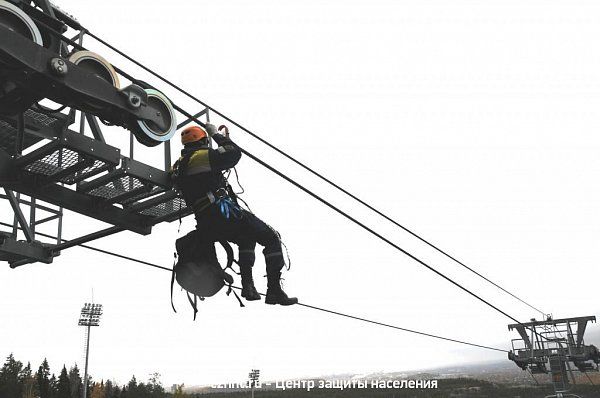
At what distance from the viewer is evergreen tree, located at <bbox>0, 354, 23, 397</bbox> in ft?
246

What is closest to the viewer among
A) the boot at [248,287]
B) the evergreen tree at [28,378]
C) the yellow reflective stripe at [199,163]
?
the yellow reflective stripe at [199,163]

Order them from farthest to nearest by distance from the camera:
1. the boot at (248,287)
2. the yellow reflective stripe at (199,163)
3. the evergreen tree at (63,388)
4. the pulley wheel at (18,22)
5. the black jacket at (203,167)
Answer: the evergreen tree at (63,388)
the boot at (248,287)
the yellow reflective stripe at (199,163)
the black jacket at (203,167)
the pulley wheel at (18,22)

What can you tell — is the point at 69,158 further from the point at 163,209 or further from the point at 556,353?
the point at 556,353

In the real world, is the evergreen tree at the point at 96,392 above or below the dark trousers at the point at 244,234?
below

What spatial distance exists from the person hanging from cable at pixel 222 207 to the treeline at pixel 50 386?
70.7m

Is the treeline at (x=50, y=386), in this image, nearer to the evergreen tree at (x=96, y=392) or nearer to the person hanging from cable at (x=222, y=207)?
the evergreen tree at (x=96, y=392)

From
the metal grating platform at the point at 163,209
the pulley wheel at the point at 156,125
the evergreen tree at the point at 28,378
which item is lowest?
the evergreen tree at the point at 28,378

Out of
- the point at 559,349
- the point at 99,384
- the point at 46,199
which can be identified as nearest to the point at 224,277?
the point at 46,199

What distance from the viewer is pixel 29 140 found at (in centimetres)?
580

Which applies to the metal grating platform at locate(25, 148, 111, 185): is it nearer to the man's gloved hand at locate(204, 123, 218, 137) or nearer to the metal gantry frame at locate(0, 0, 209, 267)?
the metal gantry frame at locate(0, 0, 209, 267)

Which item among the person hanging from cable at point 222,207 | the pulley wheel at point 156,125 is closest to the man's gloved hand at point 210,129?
the person hanging from cable at point 222,207

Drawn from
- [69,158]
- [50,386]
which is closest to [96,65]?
[69,158]

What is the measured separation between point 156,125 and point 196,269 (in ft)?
5.75

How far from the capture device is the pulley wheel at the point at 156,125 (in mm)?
5352
